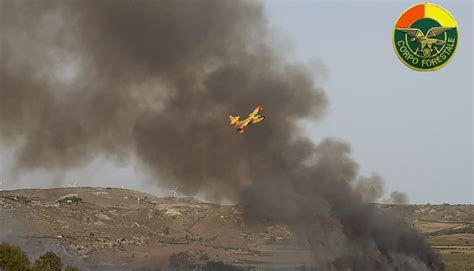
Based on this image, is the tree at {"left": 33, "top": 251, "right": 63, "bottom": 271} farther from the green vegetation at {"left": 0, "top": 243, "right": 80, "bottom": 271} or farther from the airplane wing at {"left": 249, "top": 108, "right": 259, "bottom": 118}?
the airplane wing at {"left": 249, "top": 108, "right": 259, "bottom": 118}

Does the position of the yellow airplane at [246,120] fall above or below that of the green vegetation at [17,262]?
above

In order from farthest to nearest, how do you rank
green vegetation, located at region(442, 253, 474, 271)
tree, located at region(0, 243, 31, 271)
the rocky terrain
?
green vegetation, located at region(442, 253, 474, 271) → the rocky terrain → tree, located at region(0, 243, 31, 271)

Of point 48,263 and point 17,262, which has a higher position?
point 48,263

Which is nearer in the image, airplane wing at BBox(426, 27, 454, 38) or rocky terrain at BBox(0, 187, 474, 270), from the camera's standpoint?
airplane wing at BBox(426, 27, 454, 38)

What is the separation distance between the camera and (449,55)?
51.7 m

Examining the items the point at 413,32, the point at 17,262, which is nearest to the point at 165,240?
the point at 17,262

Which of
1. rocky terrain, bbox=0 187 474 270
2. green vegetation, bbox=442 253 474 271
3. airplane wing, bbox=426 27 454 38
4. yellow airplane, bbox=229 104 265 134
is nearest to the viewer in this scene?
airplane wing, bbox=426 27 454 38

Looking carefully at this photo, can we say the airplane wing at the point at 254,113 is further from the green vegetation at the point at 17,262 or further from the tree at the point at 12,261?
the tree at the point at 12,261

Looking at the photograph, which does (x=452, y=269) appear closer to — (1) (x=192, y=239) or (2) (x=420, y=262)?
(2) (x=420, y=262)

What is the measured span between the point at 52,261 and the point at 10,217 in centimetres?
10738

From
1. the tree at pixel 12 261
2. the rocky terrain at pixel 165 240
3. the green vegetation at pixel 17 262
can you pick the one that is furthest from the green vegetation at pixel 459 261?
the tree at pixel 12 261

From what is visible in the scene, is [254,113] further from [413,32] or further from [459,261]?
[459,261]

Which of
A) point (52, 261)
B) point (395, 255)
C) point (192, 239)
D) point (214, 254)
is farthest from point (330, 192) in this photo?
point (192, 239)

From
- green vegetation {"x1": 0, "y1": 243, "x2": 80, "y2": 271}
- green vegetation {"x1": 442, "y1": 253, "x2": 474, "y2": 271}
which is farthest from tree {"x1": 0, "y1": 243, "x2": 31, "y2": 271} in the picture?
green vegetation {"x1": 442, "y1": 253, "x2": 474, "y2": 271}
